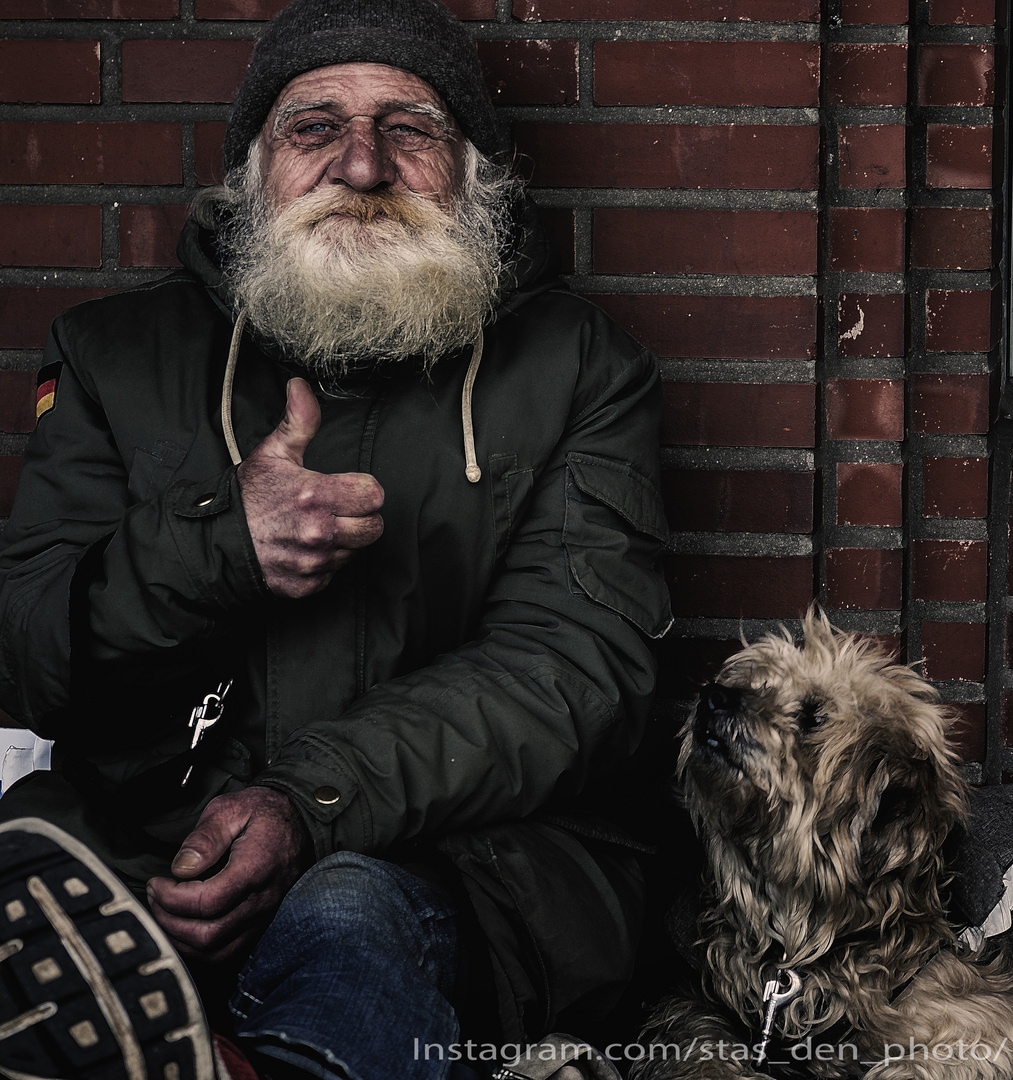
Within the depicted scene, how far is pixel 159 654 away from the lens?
1.50m

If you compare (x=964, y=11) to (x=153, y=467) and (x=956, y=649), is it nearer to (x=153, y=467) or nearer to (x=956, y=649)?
(x=956, y=649)

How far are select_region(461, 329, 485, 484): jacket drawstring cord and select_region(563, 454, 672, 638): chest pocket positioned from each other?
0.16 metres

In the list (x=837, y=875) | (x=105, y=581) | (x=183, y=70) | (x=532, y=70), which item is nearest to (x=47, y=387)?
(x=105, y=581)

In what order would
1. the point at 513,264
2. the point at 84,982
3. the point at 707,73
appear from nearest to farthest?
the point at 84,982 < the point at 513,264 < the point at 707,73

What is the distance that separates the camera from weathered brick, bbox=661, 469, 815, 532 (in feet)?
6.88

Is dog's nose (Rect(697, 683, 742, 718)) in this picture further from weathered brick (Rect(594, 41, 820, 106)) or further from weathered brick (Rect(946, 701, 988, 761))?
weathered brick (Rect(594, 41, 820, 106))

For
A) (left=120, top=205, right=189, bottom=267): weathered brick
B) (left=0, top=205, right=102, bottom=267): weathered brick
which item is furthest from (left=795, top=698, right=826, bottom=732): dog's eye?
(left=0, top=205, right=102, bottom=267): weathered brick

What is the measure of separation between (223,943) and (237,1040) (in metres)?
0.17

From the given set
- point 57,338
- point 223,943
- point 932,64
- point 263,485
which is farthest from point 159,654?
point 932,64

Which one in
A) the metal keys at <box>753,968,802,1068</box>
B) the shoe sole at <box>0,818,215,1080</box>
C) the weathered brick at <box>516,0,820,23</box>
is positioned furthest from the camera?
the weathered brick at <box>516,0,820,23</box>

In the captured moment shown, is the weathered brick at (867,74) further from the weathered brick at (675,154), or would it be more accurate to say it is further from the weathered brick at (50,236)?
the weathered brick at (50,236)

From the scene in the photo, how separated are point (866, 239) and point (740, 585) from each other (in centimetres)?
72

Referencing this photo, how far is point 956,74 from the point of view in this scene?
2080 millimetres

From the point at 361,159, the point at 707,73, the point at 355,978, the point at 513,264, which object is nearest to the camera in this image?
the point at 355,978
